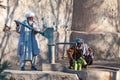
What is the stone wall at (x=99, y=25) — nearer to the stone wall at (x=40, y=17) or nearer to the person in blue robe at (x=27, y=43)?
the stone wall at (x=40, y=17)

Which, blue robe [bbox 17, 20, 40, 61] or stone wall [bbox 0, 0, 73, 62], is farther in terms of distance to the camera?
stone wall [bbox 0, 0, 73, 62]

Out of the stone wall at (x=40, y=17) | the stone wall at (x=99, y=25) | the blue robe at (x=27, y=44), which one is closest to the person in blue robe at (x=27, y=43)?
the blue robe at (x=27, y=44)

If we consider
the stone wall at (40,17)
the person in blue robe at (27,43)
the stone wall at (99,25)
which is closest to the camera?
the person in blue robe at (27,43)

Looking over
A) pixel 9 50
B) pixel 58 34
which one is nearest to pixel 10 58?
pixel 9 50

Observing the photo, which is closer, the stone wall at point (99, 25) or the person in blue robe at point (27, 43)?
the person in blue robe at point (27, 43)

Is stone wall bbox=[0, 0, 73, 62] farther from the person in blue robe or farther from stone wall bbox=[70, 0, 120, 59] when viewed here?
the person in blue robe

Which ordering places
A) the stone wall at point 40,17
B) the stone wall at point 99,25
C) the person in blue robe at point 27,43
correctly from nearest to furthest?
the person in blue robe at point 27,43 < the stone wall at point 40,17 < the stone wall at point 99,25

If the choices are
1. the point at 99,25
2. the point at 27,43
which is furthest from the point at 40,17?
the point at 27,43

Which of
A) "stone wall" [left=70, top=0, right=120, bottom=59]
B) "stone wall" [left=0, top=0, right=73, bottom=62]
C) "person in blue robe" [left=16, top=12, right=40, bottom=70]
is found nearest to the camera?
"person in blue robe" [left=16, top=12, right=40, bottom=70]

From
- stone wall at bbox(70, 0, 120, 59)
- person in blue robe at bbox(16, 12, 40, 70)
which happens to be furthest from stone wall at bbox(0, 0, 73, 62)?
person in blue robe at bbox(16, 12, 40, 70)

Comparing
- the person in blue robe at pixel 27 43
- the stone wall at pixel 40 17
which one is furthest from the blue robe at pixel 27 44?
the stone wall at pixel 40 17

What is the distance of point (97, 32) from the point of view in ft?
41.1

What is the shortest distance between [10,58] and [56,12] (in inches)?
86.7

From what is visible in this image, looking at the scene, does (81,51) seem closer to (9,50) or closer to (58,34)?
(9,50)
